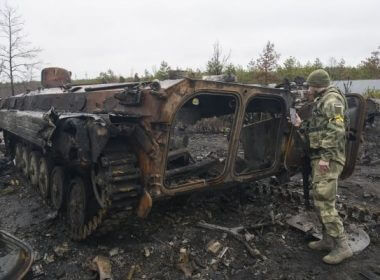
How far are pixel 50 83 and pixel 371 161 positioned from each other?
756 centimetres

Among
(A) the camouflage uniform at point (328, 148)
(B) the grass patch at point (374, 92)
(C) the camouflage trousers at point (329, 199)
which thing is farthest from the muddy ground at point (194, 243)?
(B) the grass patch at point (374, 92)

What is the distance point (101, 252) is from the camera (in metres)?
5.02

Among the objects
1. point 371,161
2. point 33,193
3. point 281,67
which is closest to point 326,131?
point 33,193

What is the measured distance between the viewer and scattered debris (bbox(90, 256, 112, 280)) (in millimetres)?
4414

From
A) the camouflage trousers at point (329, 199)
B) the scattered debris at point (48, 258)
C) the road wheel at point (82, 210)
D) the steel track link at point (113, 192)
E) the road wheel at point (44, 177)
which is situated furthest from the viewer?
the road wheel at point (44, 177)

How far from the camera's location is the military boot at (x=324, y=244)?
4.93m

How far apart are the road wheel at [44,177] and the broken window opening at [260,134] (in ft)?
9.59

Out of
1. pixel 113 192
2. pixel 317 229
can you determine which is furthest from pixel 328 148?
pixel 113 192

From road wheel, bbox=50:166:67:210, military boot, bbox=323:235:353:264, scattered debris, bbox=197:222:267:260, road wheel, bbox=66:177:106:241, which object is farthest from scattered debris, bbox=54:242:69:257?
military boot, bbox=323:235:353:264

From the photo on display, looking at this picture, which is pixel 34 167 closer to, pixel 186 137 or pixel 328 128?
pixel 186 137

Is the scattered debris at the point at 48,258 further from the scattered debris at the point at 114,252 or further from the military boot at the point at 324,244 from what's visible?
the military boot at the point at 324,244

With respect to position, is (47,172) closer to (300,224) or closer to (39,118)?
(39,118)

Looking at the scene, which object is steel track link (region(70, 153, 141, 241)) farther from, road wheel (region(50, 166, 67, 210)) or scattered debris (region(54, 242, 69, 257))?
road wheel (region(50, 166, 67, 210))

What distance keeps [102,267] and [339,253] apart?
2485 millimetres
